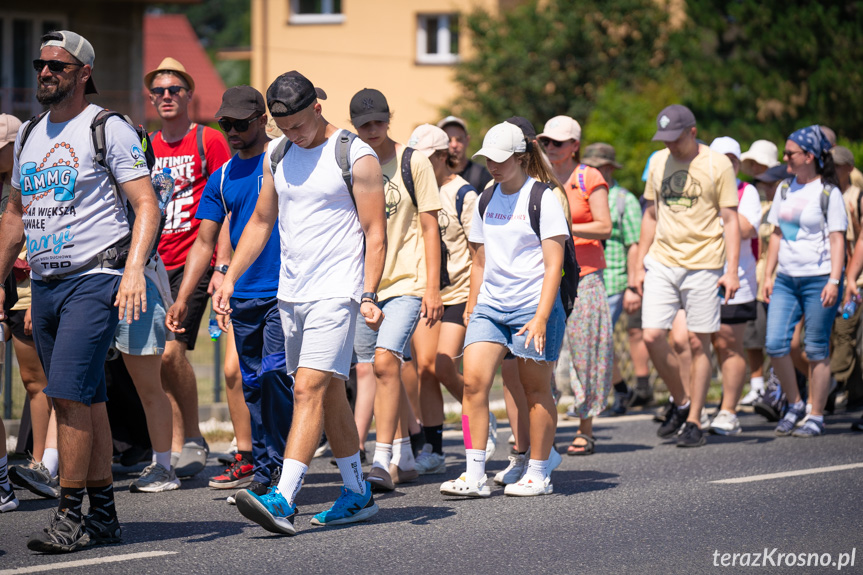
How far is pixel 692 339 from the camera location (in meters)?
8.66

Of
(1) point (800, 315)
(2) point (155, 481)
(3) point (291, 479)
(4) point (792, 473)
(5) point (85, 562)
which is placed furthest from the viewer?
(1) point (800, 315)

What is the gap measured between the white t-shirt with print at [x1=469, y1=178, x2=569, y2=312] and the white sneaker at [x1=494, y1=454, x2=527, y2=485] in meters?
1.11

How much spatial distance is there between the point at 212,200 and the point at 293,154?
1095mm

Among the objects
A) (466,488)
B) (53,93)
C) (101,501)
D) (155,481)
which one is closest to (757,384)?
(466,488)

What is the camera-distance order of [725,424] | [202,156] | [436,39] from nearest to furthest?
[202,156] < [725,424] < [436,39]

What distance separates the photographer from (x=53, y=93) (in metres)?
5.24

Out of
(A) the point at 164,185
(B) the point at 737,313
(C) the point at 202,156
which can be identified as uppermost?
(C) the point at 202,156

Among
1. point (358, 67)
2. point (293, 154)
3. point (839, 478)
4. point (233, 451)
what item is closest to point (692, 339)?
point (839, 478)

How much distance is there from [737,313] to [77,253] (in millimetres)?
5740

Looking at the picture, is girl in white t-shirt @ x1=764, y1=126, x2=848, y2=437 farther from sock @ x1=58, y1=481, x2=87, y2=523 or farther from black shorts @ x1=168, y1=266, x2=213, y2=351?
sock @ x1=58, y1=481, x2=87, y2=523

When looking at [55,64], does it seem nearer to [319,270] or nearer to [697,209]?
[319,270]

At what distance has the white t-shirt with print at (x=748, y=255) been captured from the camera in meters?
9.34

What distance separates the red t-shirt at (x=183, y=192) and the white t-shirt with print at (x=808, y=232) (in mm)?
4418

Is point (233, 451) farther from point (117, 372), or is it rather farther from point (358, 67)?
point (358, 67)
